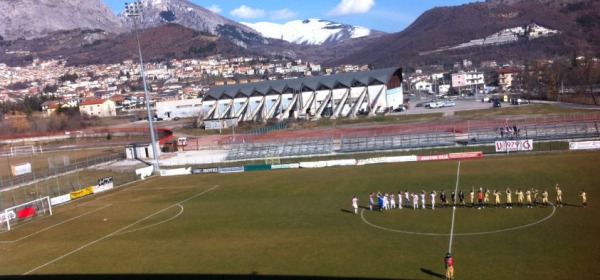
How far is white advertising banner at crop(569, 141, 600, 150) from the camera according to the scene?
4053cm

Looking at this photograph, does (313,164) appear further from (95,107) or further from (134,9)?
(95,107)

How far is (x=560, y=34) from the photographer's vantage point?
189 metres

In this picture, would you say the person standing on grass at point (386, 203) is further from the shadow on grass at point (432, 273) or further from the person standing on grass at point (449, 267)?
the person standing on grass at point (449, 267)

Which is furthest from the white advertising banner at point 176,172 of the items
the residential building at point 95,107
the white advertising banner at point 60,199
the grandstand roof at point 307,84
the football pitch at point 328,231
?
the residential building at point 95,107

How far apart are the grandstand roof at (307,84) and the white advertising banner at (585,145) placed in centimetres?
4362

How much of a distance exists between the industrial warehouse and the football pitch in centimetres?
4413

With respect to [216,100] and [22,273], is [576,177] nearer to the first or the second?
[22,273]

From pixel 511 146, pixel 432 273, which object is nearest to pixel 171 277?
pixel 432 273

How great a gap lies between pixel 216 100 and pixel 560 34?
153810 mm

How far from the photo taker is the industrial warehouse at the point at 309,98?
83938mm

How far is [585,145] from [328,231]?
92.4 ft

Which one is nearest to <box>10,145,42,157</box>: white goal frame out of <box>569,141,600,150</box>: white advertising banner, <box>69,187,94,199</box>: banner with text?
<box>69,187,94,199</box>: banner with text

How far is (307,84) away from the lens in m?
89.4

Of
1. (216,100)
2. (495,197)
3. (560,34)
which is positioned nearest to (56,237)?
(495,197)
